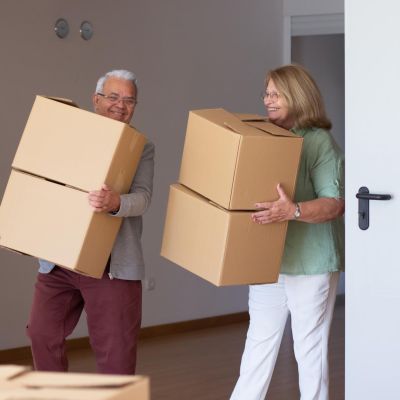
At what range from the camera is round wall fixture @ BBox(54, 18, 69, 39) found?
530 cm

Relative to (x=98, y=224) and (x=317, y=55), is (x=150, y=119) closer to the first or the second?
(x=317, y=55)

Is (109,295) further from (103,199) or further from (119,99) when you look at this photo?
(119,99)

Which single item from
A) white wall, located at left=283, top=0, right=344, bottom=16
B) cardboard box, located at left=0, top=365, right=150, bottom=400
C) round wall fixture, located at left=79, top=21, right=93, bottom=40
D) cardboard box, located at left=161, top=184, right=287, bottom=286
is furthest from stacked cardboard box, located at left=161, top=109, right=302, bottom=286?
white wall, located at left=283, top=0, right=344, bottom=16

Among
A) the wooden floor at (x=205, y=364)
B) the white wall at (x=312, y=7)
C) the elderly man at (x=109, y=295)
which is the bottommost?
the wooden floor at (x=205, y=364)

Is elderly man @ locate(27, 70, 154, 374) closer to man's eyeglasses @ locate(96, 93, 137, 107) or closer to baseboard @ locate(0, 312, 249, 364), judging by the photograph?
man's eyeglasses @ locate(96, 93, 137, 107)

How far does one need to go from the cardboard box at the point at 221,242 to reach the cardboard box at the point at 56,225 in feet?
0.65

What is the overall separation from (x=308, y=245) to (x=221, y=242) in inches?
15.2

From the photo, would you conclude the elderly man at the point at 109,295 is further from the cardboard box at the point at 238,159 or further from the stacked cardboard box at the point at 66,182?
the cardboard box at the point at 238,159

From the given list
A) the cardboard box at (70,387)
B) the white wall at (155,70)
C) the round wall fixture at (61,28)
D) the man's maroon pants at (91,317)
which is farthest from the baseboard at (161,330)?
the cardboard box at (70,387)

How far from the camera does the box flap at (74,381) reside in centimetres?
117

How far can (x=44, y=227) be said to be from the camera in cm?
282

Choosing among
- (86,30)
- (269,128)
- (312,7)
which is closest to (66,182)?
(269,128)
